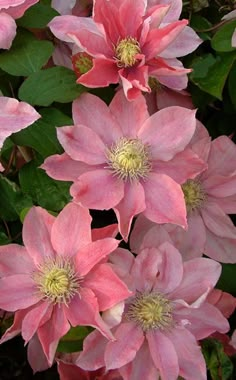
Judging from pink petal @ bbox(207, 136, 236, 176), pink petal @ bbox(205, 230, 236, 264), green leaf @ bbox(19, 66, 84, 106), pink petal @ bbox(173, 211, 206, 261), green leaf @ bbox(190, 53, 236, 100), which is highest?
green leaf @ bbox(19, 66, 84, 106)

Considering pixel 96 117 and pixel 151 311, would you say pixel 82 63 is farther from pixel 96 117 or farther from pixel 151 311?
pixel 151 311

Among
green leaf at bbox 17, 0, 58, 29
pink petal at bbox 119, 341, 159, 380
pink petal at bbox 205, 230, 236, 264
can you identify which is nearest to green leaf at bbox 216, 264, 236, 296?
pink petal at bbox 205, 230, 236, 264

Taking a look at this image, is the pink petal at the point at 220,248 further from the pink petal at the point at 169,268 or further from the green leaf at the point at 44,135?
the green leaf at the point at 44,135

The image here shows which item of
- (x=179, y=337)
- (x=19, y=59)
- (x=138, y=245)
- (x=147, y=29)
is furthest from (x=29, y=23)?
(x=179, y=337)

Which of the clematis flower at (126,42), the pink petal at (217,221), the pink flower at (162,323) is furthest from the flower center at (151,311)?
the clematis flower at (126,42)

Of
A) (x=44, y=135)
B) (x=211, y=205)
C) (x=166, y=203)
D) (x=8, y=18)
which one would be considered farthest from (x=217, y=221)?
(x=8, y=18)

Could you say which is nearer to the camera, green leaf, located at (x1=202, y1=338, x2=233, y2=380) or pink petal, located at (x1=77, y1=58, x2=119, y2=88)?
pink petal, located at (x1=77, y1=58, x2=119, y2=88)

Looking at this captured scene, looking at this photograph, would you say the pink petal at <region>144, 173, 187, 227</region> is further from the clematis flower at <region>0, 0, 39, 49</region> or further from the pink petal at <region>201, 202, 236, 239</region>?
the clematis flower at <region>0, 0, 39, 49</region>
